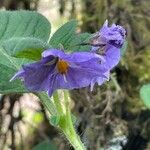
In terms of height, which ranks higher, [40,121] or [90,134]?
[90,134]

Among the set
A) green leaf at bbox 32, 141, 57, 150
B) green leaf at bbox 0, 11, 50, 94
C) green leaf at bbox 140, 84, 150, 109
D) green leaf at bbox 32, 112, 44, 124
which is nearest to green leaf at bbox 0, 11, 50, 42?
green leaf at bbox 0, 11, 50, 94

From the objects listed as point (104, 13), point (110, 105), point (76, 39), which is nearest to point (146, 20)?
point (104, 13)

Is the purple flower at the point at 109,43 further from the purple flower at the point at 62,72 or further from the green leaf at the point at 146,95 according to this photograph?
the green leaf at the point at 146,95

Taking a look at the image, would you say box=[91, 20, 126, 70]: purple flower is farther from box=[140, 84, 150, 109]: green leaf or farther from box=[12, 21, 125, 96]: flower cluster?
box=[140, 84, 150, 109]: green leaf

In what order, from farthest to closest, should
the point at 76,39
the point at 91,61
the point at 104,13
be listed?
the point at 104,13 → the point at 76,39 → the point at 91,61

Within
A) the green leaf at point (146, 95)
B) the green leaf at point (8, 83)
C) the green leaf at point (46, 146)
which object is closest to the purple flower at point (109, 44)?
the green leaf at point (8, 83)

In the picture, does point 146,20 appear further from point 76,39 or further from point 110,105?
point 76,39

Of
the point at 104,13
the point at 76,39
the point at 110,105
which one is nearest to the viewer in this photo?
the point at 76,39

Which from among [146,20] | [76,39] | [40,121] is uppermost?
[76,39]

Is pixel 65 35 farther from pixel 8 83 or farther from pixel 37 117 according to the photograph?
pixel 37 117
